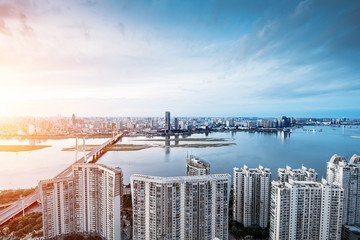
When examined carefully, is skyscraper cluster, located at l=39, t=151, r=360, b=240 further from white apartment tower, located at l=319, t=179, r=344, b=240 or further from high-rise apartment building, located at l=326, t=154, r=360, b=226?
high-rise apartment building, located at l=326, t=154, r=360, b=226

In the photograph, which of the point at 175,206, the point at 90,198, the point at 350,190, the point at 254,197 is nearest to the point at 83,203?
the point at 90,198

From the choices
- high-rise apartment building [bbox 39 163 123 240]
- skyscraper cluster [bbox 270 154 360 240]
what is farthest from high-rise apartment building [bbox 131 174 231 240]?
skyscraper cluster [bbox 270 154 360 240]

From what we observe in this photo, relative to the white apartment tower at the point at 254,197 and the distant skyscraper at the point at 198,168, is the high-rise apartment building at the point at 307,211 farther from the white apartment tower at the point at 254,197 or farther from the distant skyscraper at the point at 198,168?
the distant skyscraper at the point at 198,168

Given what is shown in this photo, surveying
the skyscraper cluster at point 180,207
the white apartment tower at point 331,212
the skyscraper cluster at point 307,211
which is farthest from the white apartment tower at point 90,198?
the white apartment tower at point 331,212

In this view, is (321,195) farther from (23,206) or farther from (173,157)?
(173,157)

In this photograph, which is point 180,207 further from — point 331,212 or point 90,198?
point 331,212

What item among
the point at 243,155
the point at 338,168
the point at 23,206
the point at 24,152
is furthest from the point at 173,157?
the point at 24,152
